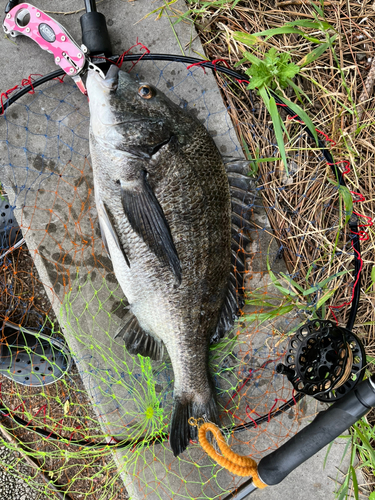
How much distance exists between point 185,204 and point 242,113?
A: 0.90 metres

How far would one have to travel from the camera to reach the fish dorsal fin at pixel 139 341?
2258 millimetres

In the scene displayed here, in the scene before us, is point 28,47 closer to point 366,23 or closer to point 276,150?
point 276,150

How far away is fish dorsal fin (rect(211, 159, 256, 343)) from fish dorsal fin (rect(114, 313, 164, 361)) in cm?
35

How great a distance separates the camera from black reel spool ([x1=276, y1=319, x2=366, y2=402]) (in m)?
1.92

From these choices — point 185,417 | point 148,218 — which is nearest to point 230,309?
point 185,417

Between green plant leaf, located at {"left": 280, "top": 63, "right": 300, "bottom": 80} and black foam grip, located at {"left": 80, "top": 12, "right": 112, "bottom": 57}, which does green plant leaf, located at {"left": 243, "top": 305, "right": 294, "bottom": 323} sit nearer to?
green plant leaf, located at {"left": 280, "top": 63, "right": 300, "bottom": 80}

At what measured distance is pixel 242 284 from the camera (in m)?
2.34

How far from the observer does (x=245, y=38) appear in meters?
2.24

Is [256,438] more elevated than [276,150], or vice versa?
[276,150]

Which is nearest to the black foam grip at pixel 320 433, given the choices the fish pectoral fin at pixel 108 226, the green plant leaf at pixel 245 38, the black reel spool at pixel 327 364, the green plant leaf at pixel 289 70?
the black reel spool at pixel 327 364

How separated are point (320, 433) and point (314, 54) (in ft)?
6.89

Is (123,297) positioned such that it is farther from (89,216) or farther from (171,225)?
(171,225)

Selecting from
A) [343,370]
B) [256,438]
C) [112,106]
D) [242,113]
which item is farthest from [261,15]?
[256,438]

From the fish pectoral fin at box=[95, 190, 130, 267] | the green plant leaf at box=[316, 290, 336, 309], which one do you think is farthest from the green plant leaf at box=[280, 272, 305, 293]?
the fish pectoral fin at box=[95, 190, 130, 267]
